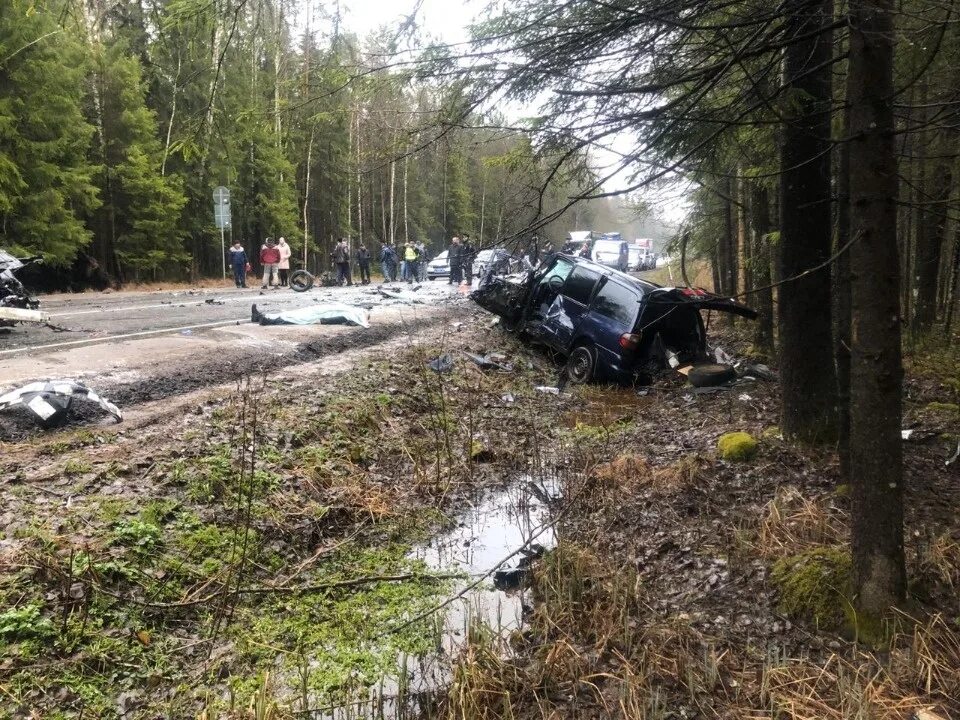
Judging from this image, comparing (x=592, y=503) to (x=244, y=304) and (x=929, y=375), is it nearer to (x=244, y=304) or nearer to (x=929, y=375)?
(x=929, y=375)

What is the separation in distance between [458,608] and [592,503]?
6.07 ft

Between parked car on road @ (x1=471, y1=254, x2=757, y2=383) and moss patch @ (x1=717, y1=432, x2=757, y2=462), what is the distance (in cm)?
338

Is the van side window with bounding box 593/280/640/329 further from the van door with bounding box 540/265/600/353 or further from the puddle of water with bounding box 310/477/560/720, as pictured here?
the puddle of water with bounding box 310/477/560/720

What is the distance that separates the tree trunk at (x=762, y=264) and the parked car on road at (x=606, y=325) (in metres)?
1.68

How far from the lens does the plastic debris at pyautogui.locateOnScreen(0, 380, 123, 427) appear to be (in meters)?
5.54

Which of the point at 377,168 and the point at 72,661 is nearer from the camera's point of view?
the point at 72,661

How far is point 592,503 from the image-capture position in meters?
5.92

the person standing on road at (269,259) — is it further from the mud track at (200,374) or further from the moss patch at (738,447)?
the moss patch at (738,447)

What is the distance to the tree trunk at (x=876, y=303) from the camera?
2.98m

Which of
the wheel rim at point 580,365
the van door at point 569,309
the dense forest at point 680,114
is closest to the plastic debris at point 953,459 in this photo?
the dense forest at point 680,114

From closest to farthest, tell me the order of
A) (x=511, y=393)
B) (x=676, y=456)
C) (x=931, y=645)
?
(x=931, y=645)
(x=676, y=456)
(x=511, y=393)

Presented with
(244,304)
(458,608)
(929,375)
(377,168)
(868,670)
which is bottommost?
(458,608)

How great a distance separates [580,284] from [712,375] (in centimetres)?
269

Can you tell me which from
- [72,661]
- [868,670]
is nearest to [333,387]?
[72,661]
